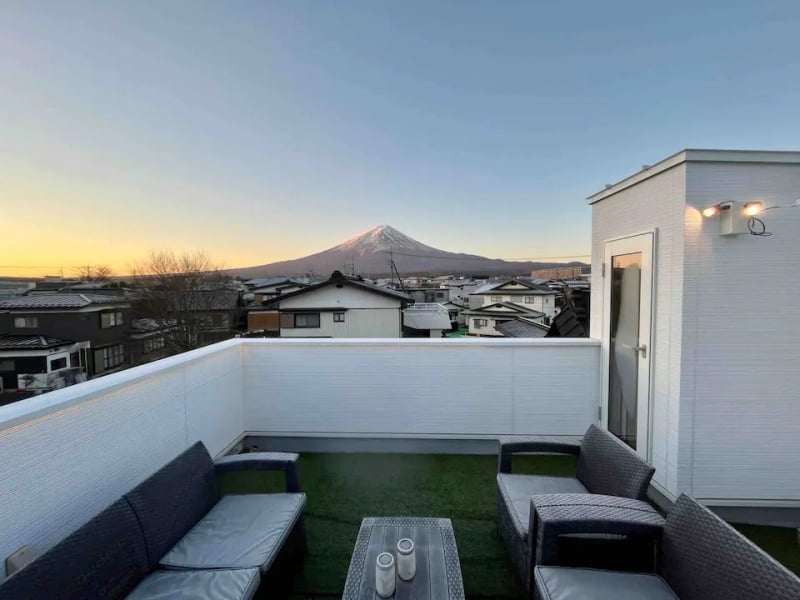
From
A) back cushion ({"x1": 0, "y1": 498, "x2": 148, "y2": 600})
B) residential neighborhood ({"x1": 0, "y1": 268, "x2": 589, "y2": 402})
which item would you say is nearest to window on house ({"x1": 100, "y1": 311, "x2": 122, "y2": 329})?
residential neighborhood ({"x1": 0, "y1": 268, "x2": 589, "y2": 402})

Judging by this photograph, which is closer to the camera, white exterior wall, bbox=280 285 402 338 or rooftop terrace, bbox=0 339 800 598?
rooftop terrace, bbox=0 339 800 598

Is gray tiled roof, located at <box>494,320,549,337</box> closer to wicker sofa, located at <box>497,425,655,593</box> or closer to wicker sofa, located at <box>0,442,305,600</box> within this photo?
wicker sofa, located at <box>497,425,655,593</box>

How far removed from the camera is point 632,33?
639cm

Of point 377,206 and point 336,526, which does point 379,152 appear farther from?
point 336,526

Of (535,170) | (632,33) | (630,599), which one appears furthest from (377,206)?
(630,599)

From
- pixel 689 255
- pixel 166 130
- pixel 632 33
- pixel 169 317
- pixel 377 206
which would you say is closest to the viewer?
pixel 689 255

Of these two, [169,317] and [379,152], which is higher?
[379,152]

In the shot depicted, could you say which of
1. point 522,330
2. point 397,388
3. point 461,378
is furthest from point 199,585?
point 522,330

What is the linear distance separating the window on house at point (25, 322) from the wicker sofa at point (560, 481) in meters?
22.1

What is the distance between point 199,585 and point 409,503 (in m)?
1.60

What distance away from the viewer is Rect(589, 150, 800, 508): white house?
2457 millimetres

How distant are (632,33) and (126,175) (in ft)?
47.6

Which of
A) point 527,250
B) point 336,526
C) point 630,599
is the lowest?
point 336,526

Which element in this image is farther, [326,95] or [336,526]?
[326,95]
